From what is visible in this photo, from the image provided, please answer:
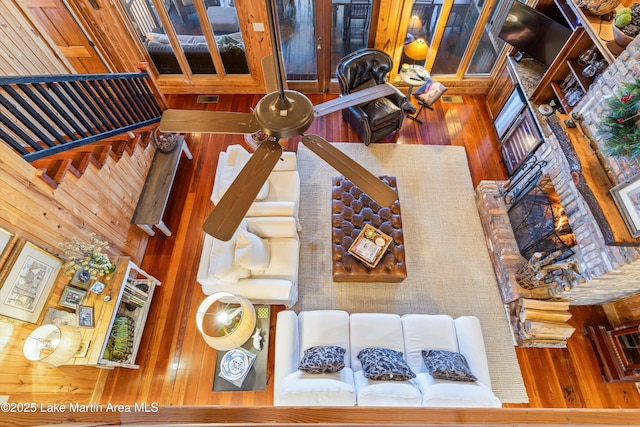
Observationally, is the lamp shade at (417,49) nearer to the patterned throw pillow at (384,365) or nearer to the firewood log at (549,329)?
the firewood log at (549,329)

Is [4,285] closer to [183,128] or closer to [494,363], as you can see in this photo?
[183,128]

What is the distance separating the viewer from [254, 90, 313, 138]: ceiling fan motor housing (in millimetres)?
1462

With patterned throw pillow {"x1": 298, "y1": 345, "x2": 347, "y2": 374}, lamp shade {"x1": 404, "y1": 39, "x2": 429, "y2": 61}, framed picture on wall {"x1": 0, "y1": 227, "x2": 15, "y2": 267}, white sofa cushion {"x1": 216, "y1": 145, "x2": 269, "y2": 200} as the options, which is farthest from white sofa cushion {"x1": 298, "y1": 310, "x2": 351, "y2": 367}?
lamp shade {"x1": 404, "y1": 39, "x2": 429, "y2": 61}

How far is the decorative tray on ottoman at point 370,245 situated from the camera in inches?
136

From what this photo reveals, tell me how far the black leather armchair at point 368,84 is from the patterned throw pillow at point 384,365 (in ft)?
9.54

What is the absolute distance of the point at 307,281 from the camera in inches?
149

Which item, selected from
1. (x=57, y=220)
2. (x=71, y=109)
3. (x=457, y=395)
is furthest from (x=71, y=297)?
(x=457, y=395)

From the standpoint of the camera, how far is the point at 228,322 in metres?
2.48

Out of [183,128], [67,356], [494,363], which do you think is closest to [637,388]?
[494,363]

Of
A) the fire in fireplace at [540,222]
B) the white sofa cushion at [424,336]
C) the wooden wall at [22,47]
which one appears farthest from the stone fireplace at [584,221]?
the wooden wall at [22,47]

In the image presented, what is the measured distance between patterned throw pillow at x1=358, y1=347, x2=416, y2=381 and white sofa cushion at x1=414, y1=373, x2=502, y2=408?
7.3 inches

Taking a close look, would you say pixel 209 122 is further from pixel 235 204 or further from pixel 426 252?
pixel 426 252

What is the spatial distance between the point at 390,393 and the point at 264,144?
2.17 m

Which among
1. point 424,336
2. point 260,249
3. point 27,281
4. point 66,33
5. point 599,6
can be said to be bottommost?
point 424,336
